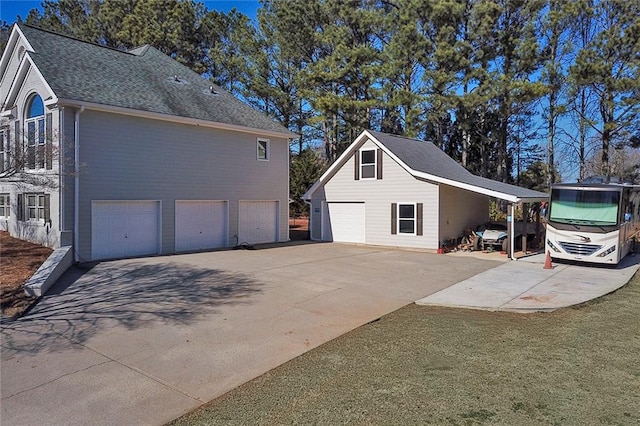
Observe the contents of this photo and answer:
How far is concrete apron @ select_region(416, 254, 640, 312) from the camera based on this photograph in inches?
341

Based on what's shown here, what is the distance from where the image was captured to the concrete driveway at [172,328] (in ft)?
15.0

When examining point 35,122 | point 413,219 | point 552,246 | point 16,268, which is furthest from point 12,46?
point 552,246

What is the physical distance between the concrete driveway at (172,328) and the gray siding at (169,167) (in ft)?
9.03

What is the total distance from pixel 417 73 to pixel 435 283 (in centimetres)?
2011

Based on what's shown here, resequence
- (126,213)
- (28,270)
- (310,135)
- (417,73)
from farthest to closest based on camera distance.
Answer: (310,135) < (417,73) < (126,213) < (28,270)

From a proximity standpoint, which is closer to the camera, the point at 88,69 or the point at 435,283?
the point at 435,283

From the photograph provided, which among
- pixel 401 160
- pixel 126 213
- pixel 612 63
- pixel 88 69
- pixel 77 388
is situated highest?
pixel 612 63

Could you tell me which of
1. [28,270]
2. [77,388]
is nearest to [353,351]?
[77,388]

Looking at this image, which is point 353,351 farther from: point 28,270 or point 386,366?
point 28,270

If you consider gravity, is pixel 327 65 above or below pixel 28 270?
above

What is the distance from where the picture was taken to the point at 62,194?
13312mm

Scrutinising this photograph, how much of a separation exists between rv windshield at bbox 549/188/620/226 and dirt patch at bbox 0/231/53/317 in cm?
1426

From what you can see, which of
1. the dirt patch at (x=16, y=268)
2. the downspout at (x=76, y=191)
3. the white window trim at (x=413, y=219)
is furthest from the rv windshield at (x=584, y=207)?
the downspout at (x=76, y=191)

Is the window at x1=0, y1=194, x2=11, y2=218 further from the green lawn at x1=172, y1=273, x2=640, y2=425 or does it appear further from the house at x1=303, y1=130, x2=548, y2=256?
the green lawn at x1=172, y1=273, x2=640, y2=425
